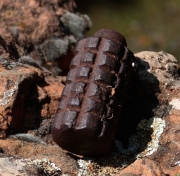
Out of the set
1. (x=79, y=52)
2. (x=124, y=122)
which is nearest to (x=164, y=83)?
(x=124, y=122)

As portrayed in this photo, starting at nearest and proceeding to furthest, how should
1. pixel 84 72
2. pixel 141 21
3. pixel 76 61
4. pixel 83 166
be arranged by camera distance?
pixel 83 166 < pixel 84 72 < pixel 76 61 < pixel 141 21

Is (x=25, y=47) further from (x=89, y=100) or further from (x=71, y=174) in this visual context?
(x=71, y=174)

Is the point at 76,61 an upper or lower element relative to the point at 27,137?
upper

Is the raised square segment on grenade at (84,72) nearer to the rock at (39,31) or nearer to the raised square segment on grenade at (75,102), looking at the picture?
the raised square segment on grenade at (75,102)

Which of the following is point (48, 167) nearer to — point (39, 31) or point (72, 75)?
point (72, 75)

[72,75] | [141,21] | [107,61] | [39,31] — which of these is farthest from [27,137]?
[141,21]

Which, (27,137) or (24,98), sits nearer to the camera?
(27,137)

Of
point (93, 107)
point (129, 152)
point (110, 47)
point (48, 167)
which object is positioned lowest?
point (48, 167)
